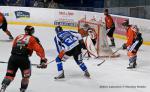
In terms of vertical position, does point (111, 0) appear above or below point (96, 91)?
above

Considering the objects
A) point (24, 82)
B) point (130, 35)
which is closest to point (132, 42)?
point (130, 35)

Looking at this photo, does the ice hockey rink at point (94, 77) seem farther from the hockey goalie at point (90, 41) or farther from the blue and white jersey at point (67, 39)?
the blue and white jersey at point (67, 39)

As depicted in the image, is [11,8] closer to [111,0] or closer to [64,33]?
[111,0]

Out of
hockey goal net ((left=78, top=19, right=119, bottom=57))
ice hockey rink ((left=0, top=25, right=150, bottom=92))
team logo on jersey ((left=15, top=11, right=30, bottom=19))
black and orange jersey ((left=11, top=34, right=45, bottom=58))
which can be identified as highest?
black and orange jersey ((left=11, top=34, right=45, bottom=58))

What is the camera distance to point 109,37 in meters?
16.1

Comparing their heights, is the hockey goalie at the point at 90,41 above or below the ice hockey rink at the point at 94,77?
above

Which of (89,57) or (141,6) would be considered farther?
(141,6)

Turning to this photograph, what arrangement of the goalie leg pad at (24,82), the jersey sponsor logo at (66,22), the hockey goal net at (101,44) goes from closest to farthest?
the goalie leg pad at (24,82) < the hockey goal net at (101,44) < the jersey sponsor logo at (66,22)

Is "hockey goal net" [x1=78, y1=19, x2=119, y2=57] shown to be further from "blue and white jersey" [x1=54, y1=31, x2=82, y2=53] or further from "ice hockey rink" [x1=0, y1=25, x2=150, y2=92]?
"blue and white jersey" [x1=54, y1=31, x2=82, y2=53]

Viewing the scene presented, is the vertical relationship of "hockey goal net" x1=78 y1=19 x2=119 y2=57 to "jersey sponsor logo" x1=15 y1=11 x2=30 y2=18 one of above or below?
below

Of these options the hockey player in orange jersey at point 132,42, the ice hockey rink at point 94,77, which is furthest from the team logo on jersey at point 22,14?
the hockey player in orange jersey at point 132,42

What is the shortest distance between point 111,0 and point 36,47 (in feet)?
40.5

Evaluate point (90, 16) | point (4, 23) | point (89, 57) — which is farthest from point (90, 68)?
point (90, 16)

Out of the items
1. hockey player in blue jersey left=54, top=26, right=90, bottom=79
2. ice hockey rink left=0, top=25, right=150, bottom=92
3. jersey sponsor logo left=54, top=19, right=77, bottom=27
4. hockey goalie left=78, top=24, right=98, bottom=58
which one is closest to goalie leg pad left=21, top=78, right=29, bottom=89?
ice hockey rink left=0, top=25, right=150, bottom=92
